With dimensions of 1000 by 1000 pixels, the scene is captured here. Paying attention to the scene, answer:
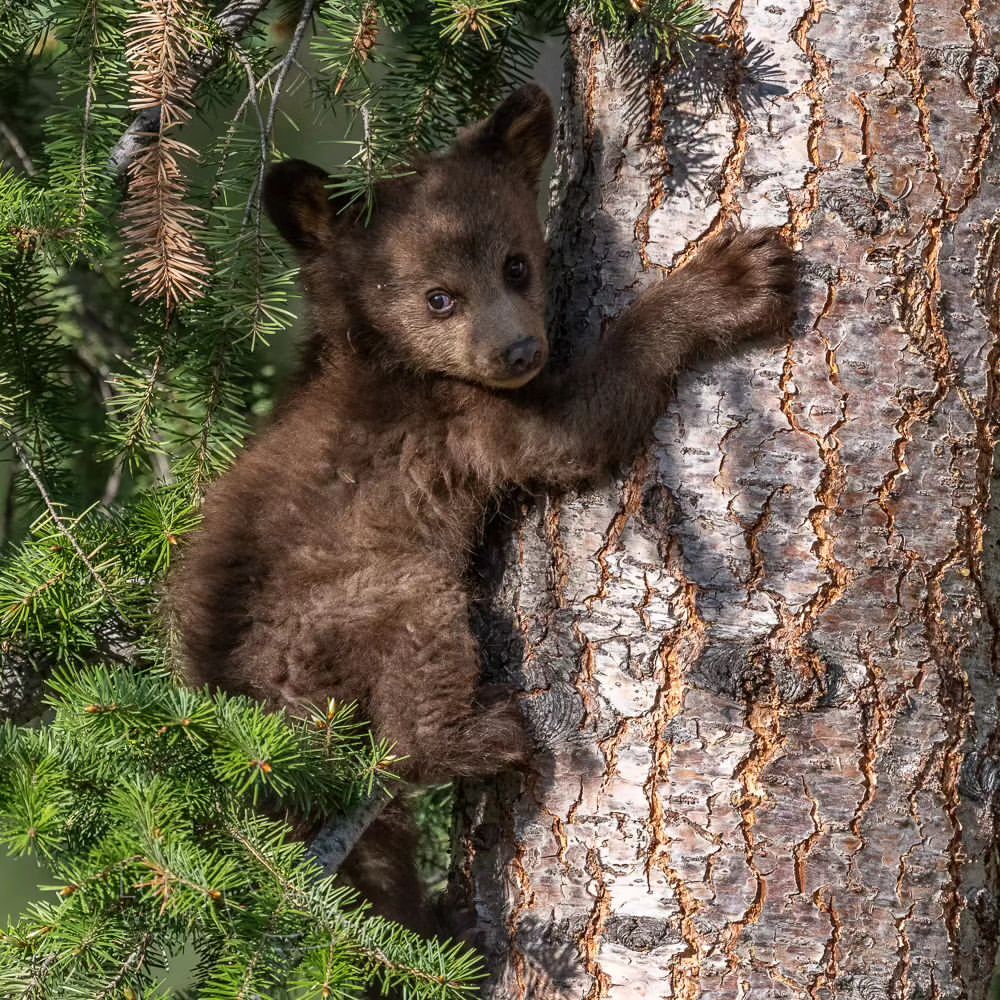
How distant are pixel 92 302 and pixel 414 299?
4.34ft

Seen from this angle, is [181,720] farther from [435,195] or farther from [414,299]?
[435,195]

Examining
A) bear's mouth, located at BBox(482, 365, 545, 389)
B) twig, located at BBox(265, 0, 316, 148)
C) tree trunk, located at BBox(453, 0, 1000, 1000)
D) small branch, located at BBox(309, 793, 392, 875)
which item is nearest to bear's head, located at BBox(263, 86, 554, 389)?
bear's mouth, located at BBox(482, 365, 545, 389)

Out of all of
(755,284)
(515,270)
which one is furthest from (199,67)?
(755,284)

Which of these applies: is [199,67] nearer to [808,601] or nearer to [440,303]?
[440,303]

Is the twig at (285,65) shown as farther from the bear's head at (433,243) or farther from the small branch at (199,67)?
the bear's head at (433,243)

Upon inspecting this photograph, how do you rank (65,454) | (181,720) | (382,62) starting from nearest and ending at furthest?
(181,720)
(382,62)
(65,454)

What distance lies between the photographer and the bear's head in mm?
3623

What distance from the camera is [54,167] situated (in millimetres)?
2910

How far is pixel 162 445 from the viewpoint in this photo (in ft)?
11.8

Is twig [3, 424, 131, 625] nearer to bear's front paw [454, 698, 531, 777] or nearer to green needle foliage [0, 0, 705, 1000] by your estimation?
green needle foliage [0, 0, 705, 1000]

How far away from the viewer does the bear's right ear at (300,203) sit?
3580 millimetres

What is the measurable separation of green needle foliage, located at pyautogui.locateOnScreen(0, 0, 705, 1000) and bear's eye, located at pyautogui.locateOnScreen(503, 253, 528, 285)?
0.42 m

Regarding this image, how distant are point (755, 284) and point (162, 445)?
1807mm

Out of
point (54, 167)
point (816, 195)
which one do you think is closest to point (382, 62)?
point (54, 167)
